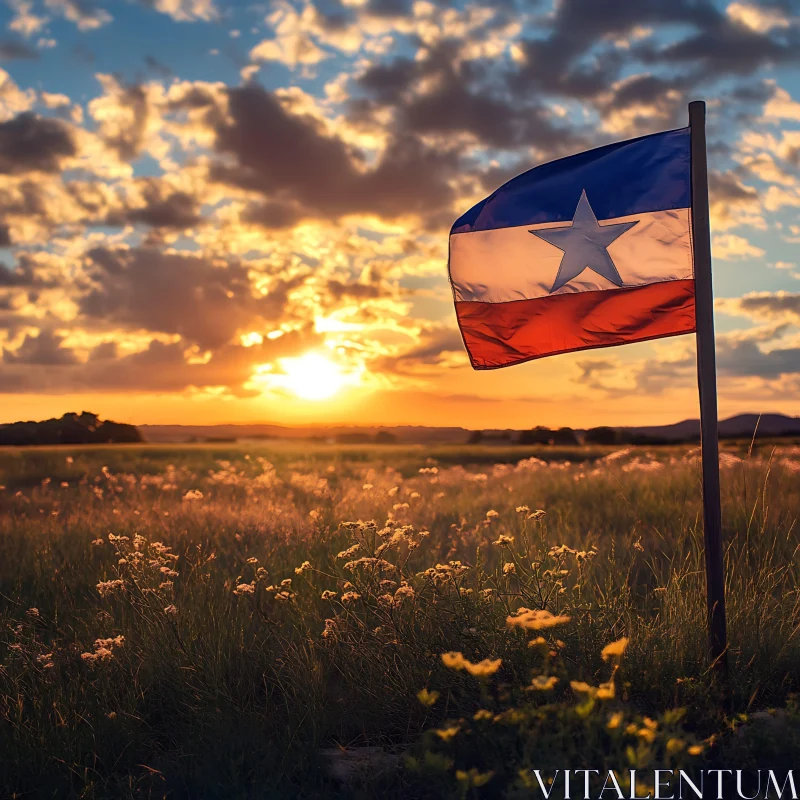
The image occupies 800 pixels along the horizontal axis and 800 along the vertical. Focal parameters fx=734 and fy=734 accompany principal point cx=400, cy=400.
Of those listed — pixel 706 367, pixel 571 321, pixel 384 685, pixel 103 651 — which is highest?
pixel 571 321

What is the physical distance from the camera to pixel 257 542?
29.2 feet

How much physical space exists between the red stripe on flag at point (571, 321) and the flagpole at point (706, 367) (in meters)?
0.12

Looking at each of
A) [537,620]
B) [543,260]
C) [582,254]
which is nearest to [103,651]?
[537,620]

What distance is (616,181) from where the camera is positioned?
4777mm

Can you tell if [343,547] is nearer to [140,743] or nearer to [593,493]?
[140,743]

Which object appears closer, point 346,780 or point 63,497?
point 346,780

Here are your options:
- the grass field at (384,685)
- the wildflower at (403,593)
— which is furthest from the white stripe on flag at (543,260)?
the wildflower at (403,593)

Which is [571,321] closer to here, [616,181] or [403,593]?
[616,181]

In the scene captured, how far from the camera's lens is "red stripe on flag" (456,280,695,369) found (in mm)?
4730

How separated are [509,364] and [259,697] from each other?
113 inches

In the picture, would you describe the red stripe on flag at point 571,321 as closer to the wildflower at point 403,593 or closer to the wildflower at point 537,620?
the wildflower at point 403,593

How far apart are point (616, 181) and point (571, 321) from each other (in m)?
0.95

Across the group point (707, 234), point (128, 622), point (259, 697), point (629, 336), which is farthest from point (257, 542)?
point (707, 234)

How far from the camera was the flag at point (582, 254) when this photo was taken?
15.5 feet
